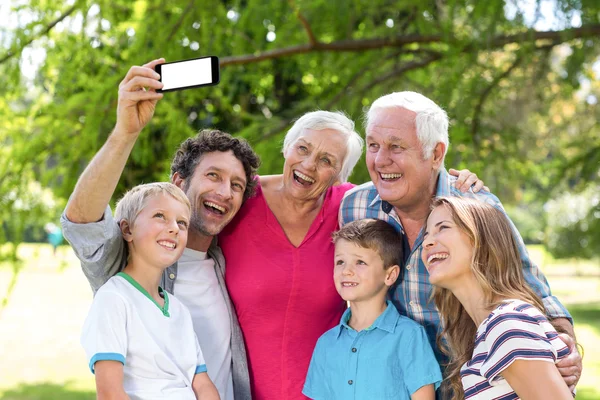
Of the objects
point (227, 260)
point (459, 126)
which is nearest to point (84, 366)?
point (459, 126)

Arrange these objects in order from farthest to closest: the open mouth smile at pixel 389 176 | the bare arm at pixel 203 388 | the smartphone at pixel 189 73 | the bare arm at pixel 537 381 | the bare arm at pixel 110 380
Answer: the open mouth smile at pixel 389 176 < the bare arm at pixel 203 388 < the smartphone at pixel 189 73 < the bare arm at pixel 110 380 < the bare arm at pixel 537 381

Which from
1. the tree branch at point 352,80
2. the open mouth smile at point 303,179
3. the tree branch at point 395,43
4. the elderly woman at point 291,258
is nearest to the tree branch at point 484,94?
the tree branch at point 395,43

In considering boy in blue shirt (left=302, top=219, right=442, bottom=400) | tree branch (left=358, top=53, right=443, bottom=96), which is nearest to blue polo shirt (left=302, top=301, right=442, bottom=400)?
boy in blue shirt (left=302, top=219, right=442, bottom=400)

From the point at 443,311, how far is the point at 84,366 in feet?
26.6

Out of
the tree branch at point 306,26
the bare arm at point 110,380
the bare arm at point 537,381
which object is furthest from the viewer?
the tree branch at point 306,26

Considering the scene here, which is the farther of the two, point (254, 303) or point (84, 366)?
point (84, 366)

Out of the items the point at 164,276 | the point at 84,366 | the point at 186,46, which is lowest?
the point at 84,366

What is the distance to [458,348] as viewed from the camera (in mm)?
2455

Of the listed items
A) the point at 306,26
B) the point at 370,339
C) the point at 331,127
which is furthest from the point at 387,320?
the point at 306,26

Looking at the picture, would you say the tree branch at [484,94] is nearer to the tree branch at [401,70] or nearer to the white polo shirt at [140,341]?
the tree branch at [401,70]

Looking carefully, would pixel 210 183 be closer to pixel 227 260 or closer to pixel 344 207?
pixel 227 260

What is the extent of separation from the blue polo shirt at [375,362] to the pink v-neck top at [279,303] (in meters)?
0.12

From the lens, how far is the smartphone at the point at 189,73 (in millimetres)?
2289

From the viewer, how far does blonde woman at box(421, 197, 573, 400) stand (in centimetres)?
203
